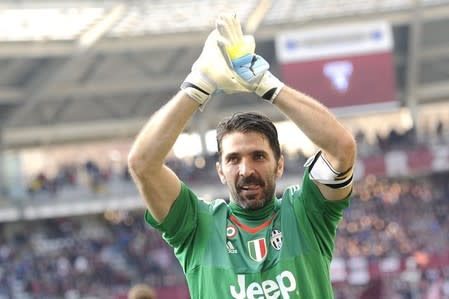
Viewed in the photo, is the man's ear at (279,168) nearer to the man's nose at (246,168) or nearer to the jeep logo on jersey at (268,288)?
the man's nose at (246,168)

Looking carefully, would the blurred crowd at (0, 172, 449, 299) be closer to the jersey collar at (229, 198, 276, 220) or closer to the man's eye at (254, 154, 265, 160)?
the jersey collar at (229, 198, 276, 220)

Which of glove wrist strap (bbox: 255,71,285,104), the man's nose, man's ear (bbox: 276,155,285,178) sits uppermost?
glove wrist strap (bbox: 255,71,285,104)

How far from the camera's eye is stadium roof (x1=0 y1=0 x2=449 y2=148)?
24.5 meters

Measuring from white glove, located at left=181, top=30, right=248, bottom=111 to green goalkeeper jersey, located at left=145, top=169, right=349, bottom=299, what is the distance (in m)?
0.34

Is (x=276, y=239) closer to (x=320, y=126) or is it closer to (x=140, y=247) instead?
(x=320, y=126)

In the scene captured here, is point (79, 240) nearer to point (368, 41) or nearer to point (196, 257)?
point (368, 41)

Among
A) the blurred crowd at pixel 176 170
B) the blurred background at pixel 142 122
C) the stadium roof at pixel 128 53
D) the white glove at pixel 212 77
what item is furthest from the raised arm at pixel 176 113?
the blurred crowd at pixel 176 170

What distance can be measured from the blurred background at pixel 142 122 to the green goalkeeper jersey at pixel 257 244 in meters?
16.1

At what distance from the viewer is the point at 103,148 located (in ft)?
105

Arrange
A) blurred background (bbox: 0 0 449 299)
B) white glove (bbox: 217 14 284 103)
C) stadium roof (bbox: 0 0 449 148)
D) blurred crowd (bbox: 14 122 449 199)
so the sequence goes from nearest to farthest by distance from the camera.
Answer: white glove (bbox: 217 14 284 103), blurred background (bbox: 0 0 449 299), stadium roof (bbox: 0 0 449 148), blurred crowd (bbox: 14 122 449 199)

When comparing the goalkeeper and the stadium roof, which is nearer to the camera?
the goalkeeper

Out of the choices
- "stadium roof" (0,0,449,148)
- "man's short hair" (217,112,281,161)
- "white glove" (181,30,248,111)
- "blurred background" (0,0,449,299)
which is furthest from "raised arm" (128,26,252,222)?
"stadium roof" (0,0,449,148)

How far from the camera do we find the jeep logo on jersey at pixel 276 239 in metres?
2.79

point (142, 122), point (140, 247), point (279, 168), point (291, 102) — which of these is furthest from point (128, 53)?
point (291, 102)
